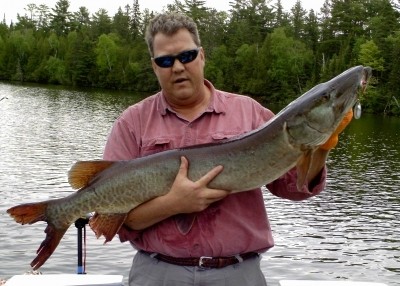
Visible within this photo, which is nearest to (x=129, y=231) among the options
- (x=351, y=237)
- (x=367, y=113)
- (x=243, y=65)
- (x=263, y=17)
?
(x=351, y=237)

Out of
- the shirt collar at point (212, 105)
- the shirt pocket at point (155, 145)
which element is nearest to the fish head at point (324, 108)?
the shirt collar at point (212, 105)

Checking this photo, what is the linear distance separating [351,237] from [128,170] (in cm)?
1539

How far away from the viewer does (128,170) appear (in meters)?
3.69

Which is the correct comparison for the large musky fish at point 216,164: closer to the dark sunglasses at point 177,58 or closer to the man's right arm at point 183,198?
the man's right arm at point 183,198

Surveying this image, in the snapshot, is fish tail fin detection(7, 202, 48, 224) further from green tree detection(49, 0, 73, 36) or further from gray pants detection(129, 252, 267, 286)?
green tree detection(49, 0, 73, 36)

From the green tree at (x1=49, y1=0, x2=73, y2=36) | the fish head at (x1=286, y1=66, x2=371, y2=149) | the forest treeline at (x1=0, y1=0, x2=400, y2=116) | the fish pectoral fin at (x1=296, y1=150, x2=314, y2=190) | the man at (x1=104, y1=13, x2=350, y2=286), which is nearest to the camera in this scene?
the fish head at (x1=286, y1=66, x2=371, y2=149)

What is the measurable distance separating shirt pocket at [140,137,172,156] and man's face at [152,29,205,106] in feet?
0.92

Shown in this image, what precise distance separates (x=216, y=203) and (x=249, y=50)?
92.1 meters

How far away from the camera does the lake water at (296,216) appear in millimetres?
14297

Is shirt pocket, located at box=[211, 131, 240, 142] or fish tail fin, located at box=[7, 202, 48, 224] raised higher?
shirt pocket, located at box=[211, 131, 240, 142]

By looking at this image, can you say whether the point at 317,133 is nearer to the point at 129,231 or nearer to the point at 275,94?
the point at 129,231

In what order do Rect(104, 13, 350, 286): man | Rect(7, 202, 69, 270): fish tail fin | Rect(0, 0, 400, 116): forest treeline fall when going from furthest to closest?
Rect(0, 0, 400, 116): forest treeline, Rect(7, 202, 69, 270): fish tail fin, Rect(104, 13, 350, 286): man

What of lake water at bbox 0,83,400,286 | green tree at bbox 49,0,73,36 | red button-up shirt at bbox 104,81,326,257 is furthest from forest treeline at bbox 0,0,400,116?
red button-up shirt at bbox 104,81,326,257

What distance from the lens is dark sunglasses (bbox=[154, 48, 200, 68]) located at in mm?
3611
